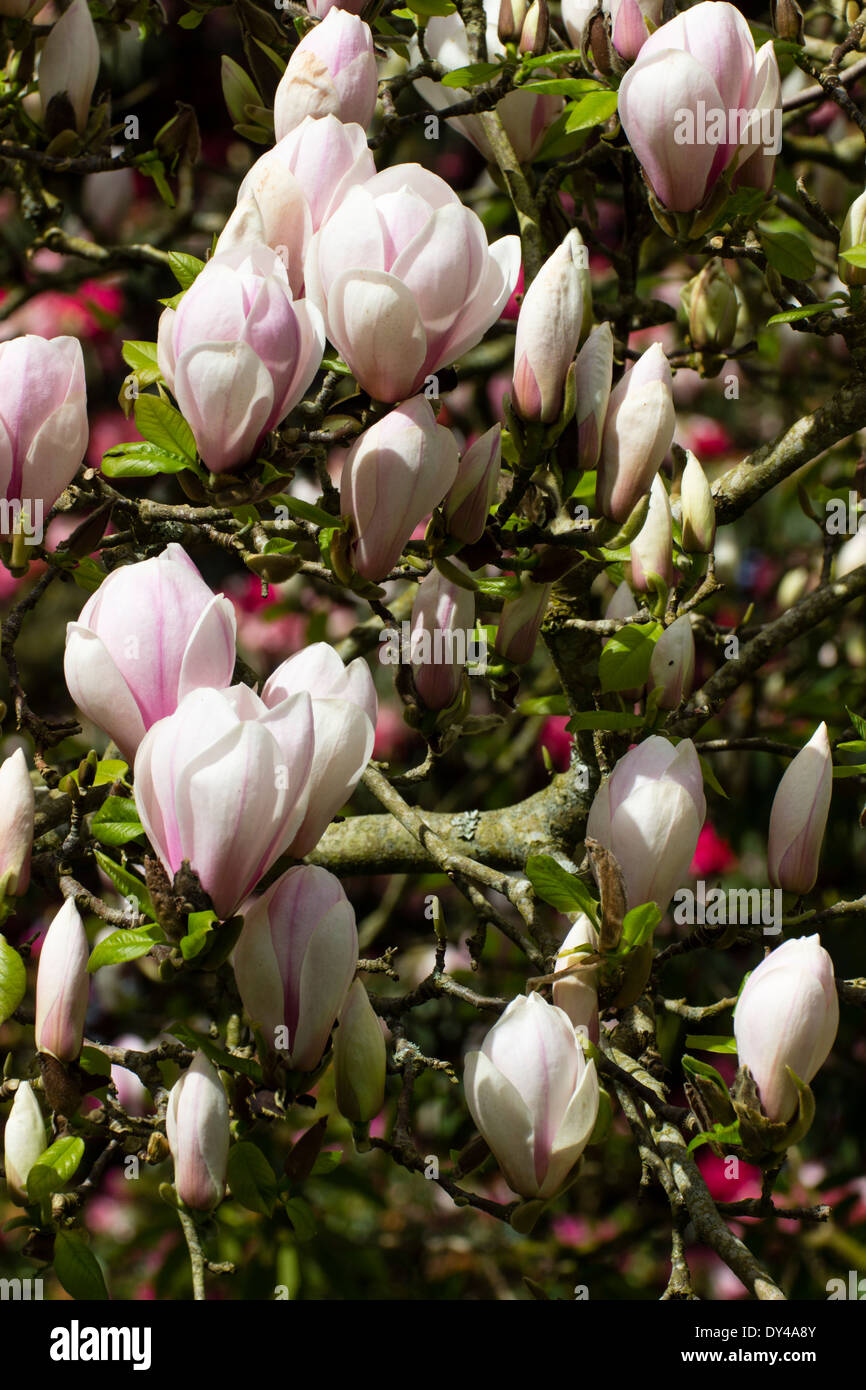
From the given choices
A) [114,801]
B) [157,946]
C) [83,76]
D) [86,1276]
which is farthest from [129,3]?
[86,1276]

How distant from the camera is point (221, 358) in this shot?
2.11ft

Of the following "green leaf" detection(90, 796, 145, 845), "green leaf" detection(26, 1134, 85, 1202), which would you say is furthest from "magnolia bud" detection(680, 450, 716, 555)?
"green leaf" detection(26, 1134, 85, 1202)

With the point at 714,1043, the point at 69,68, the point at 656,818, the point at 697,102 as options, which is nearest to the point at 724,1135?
the point at 714,1043

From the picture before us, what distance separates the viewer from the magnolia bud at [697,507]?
0.92 metres

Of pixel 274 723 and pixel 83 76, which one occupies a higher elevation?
pixel 83 76

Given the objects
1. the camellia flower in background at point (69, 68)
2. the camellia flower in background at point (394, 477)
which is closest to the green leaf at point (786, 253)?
the camellia flower in background at point (394, 477)

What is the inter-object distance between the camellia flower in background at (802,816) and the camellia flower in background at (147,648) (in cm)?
39

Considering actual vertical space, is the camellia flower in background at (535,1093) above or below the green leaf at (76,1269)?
above

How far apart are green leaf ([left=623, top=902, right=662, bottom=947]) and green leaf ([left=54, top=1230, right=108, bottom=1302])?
1.21ft

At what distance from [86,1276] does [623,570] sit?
22.9 inches

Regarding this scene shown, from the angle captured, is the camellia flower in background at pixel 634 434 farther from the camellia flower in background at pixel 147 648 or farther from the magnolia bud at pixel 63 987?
the magnolia bud at pixel 63 987

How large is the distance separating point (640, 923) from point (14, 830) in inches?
14.2

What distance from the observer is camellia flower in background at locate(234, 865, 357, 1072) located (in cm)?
65

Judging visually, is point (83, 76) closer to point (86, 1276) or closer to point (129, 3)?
point (129, 3)
